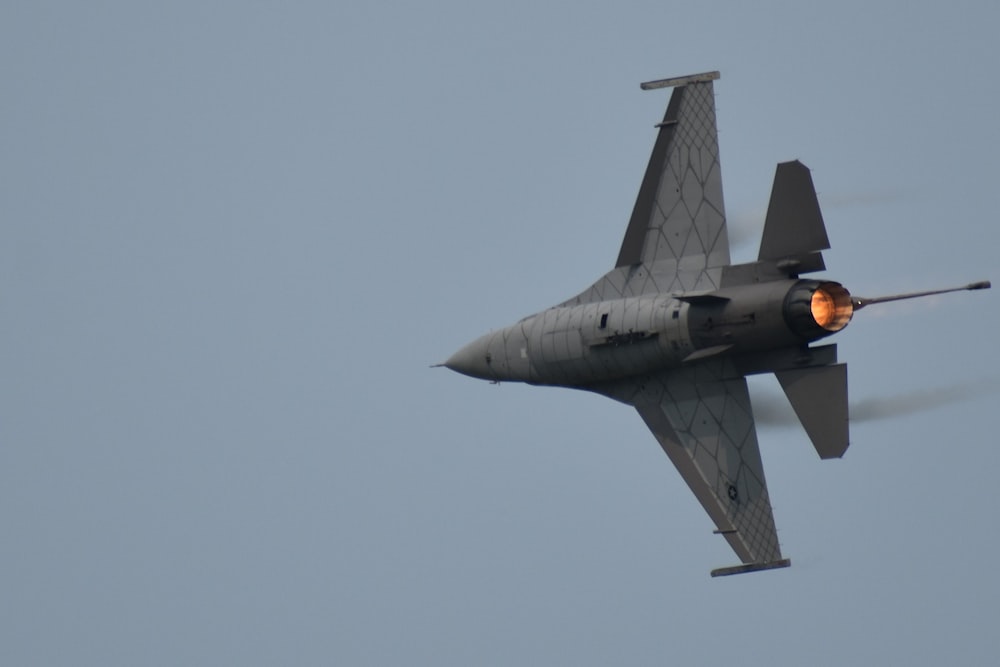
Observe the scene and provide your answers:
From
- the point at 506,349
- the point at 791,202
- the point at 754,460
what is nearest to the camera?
the point at 791,202

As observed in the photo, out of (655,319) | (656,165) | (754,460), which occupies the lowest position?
(754,460)

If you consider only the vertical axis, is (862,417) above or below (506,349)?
below

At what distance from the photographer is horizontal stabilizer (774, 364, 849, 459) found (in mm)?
40531

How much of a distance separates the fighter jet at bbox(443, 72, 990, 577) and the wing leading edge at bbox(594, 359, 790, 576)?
0.02 meters

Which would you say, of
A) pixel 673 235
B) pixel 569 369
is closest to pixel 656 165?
pixel 673 235

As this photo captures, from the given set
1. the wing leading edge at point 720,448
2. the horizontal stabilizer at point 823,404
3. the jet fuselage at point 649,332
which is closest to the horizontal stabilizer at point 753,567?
the wing leading edge at point 720,448

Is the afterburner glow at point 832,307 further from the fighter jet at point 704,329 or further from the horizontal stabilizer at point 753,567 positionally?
the horizontal stabilizer at point 753,567

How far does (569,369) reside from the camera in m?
44.7

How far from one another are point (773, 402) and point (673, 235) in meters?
3.95

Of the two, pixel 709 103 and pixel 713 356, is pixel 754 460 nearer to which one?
pixel 713 356

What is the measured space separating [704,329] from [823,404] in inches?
107

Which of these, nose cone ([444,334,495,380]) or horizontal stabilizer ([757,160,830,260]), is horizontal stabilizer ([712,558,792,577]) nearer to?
horizontal stabilizer ([757,160,830,260])

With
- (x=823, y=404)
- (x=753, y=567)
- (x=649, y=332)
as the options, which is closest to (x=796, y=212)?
(x=823, y=404)

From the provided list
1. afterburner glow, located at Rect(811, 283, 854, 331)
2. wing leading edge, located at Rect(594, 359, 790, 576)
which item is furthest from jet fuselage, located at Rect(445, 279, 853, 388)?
wing leading edge, located at Rect(594, 359, 790, 576)
